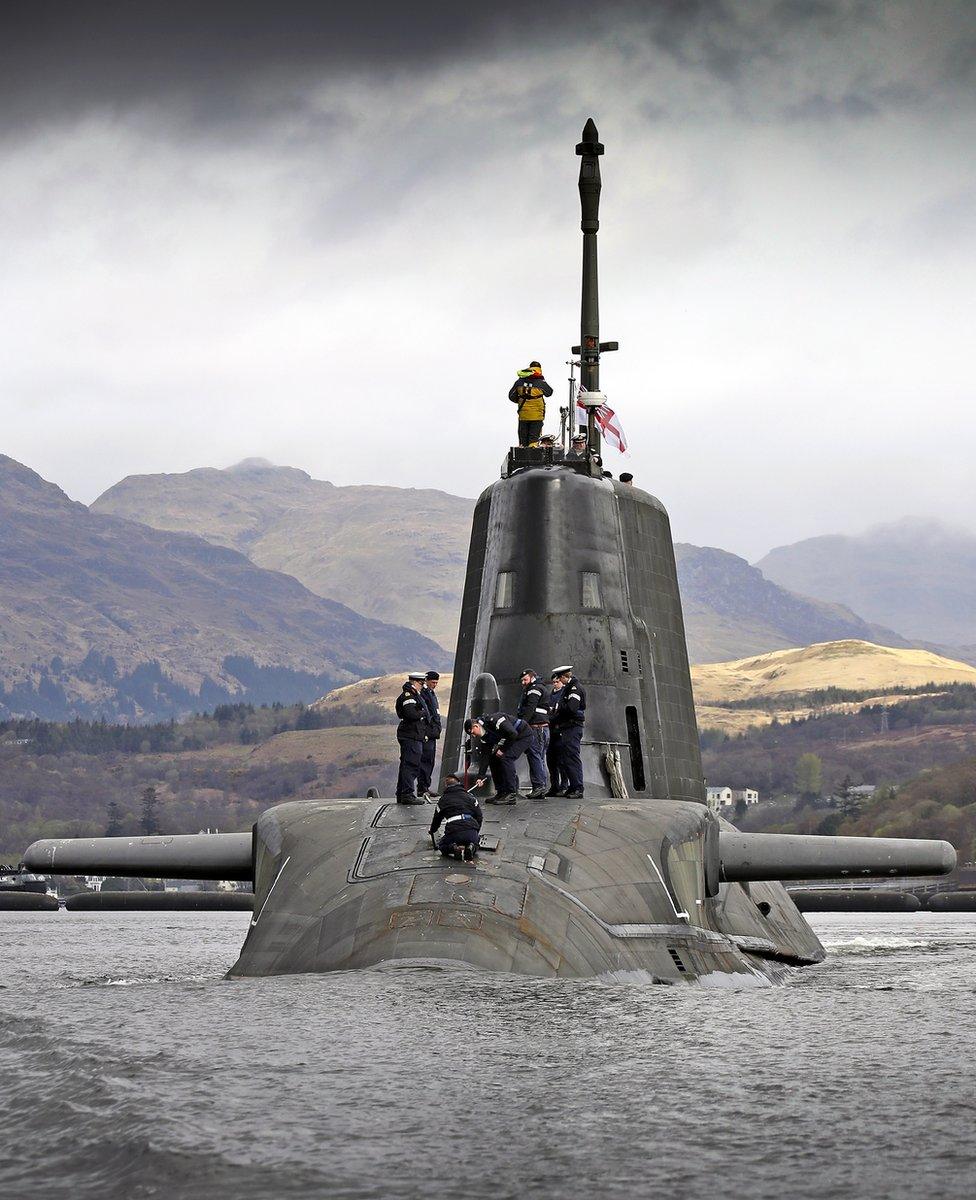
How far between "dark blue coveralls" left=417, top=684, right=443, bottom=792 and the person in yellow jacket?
5947mm

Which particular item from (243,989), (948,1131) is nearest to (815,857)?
(243,989)

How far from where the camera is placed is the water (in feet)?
28.7

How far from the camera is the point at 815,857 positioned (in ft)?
72.7

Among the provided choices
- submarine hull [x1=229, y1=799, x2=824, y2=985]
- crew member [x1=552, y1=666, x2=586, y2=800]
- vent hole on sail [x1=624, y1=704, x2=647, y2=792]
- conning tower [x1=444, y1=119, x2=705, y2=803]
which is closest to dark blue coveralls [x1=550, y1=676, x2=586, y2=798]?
crew member [x1=552, y1=666, x2=586, y2=800]

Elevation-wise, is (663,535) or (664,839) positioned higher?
(663,535)

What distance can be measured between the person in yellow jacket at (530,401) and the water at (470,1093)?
1205 cm

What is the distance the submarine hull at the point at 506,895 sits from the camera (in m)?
17.0

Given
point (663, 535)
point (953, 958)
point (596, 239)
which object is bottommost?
point (953, 958)

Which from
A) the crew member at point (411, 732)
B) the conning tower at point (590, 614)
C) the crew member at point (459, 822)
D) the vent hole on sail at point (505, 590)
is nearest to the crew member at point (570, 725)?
the conning tower at point (590, 614)

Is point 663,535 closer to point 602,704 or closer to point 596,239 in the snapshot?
point 602,704

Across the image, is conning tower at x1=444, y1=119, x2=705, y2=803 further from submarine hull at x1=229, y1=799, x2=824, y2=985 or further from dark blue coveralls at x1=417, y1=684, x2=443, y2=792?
submarine hull at x1=229, y1=799, x2=824, y2=985

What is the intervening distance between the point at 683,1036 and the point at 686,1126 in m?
3.83

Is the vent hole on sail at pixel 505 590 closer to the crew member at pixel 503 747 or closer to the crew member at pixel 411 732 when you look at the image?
the crew member at pixel 411 732

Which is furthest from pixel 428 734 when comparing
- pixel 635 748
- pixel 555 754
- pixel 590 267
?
pixel 590 267
